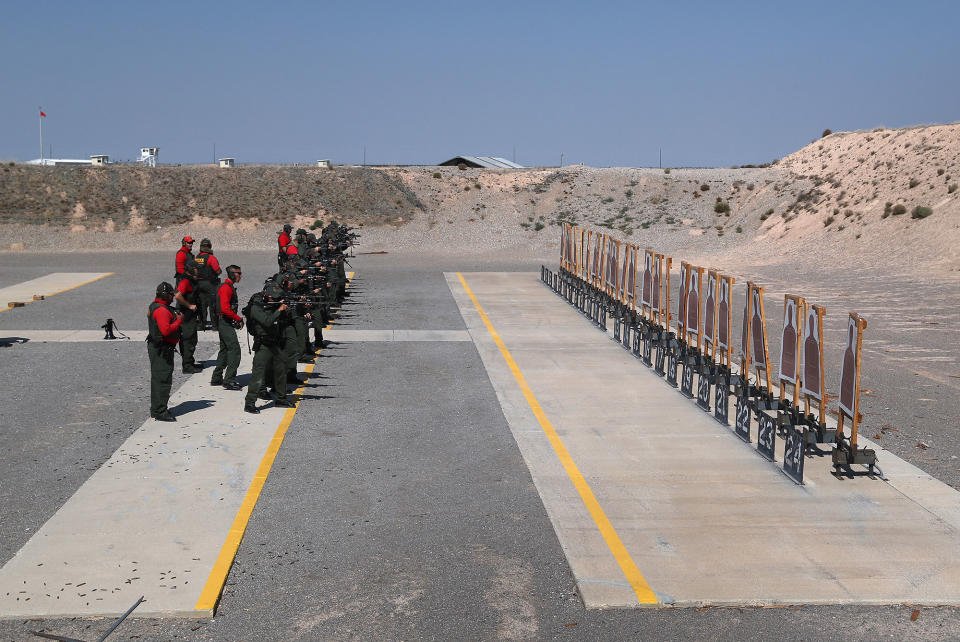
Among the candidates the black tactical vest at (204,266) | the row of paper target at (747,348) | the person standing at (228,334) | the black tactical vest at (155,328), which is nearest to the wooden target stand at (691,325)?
the row of paper target at (747,348)

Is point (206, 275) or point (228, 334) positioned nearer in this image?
point (228, 334)

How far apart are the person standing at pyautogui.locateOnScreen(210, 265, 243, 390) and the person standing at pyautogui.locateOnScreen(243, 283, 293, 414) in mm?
1307

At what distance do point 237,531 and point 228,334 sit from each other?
6354 millimetres

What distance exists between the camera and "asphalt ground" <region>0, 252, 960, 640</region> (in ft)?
21.9

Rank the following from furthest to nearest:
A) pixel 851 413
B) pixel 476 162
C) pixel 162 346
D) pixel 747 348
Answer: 1. pixel 476 162
2. pixel 747 348
3. pixel 162 346
4. pixel 851 413

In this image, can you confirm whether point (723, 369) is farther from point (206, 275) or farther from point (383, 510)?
point (206, 275)

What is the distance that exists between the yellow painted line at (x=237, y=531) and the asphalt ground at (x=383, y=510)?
9cm

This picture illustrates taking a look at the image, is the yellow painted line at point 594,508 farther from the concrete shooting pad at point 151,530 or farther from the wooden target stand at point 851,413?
the concrete shooting pad at point 151,530

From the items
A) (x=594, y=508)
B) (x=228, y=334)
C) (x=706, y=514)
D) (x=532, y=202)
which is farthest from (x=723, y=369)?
(x=532, y=202)

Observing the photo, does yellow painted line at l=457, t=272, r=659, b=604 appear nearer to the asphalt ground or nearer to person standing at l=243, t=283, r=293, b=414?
the asphalt ground

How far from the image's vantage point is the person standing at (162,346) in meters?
11.9

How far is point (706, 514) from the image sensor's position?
29.1 ft

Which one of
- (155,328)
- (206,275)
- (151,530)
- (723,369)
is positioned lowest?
(151,530)

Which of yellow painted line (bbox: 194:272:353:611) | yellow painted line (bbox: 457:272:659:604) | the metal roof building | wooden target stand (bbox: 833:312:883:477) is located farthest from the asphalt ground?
the metal roof building
